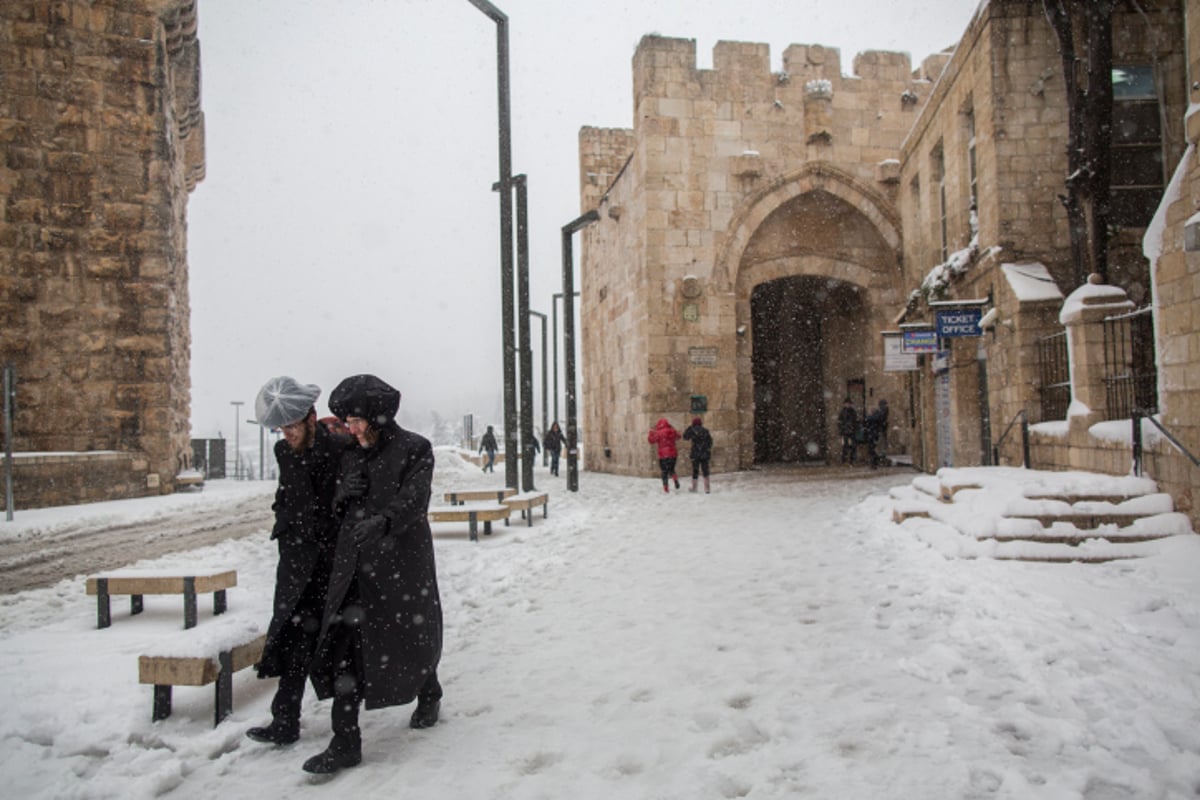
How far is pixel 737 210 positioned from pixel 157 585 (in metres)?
14.7

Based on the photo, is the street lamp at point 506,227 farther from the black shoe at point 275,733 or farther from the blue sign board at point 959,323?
the black shoe at point 275,733

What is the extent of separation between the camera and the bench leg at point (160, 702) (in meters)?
3.44

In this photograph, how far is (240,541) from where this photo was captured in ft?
28.0

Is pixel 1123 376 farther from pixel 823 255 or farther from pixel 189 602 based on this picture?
pixel 823 255

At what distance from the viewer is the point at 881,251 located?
18.1m

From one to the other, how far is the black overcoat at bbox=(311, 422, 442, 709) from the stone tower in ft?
44.1

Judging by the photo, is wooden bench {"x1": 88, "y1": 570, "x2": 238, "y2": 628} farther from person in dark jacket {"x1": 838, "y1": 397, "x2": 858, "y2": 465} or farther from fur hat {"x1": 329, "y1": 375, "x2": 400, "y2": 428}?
person in dark jacket {"x1": 838, "y1": 397, "x2": 858, "y2": 465}

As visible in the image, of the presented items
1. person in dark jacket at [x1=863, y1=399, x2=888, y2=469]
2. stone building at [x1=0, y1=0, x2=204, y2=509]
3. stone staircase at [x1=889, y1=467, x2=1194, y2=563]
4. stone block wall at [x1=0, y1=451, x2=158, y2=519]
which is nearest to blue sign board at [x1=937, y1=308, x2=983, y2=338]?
stone staircase at [x1=889, y1=467, x2=1194, y2=563]

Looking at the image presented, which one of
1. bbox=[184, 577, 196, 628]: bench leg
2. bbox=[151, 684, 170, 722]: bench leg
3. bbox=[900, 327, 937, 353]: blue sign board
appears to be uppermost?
bbox=[900, 327, 937, 353]: blue sign board

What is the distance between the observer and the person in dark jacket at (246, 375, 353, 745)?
10.6 ft

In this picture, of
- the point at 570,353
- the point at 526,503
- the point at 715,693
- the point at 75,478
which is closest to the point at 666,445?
the point at 570,353

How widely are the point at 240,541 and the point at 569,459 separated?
21.0 feet

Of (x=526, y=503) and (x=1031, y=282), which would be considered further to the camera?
(x=1031, y=282)

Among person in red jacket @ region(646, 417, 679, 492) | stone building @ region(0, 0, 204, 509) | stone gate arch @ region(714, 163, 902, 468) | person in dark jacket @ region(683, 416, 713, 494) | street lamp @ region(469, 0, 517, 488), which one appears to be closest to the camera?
street lamp @ region(469, 0, 517, 488)
